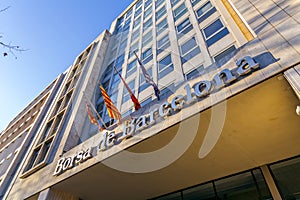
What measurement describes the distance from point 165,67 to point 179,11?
7108 mm

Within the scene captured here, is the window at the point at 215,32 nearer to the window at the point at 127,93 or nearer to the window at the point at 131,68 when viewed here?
the window at the point at 127,93

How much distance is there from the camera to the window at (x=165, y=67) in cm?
1310

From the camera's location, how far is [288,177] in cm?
671

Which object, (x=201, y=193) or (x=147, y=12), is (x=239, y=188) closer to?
(x=201, y=193)

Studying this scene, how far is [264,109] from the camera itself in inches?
219

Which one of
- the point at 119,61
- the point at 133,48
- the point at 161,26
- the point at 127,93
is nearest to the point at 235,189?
the point at 127,93

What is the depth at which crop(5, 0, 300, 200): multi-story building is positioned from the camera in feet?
17.6

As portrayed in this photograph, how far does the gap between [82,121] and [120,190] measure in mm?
6923

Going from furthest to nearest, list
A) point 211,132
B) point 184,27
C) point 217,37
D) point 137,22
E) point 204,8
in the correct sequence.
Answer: point 137,22 → point 184,27 → point 204,8 → point 217,37 → point 211,132

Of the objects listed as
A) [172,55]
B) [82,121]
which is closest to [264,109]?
[172,55]

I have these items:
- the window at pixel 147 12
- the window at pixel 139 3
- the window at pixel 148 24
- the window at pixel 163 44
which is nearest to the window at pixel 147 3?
the window at pixel 147 12

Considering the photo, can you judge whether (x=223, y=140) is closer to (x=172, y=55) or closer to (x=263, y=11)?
(x=263, y=11)

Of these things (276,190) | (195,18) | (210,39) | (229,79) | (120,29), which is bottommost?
(276,190)

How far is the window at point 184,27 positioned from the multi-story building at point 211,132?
1.31m
